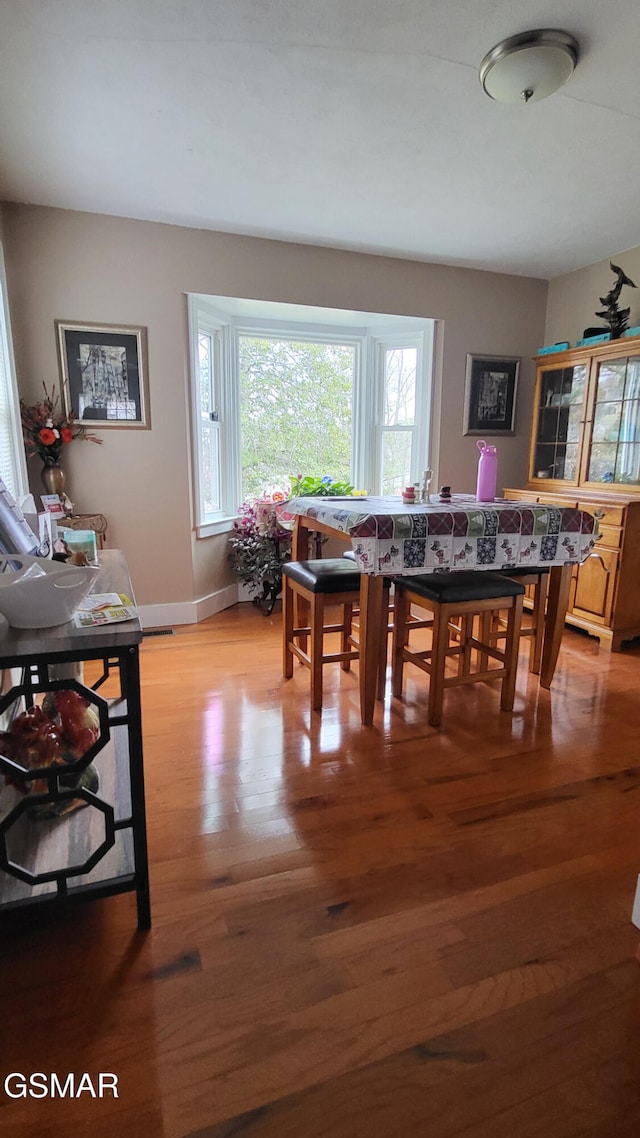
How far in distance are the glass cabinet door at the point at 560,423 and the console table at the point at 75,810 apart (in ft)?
10.8

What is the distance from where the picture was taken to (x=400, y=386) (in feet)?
14.0

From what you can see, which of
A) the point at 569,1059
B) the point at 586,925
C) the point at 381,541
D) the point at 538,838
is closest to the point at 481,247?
the point at 381,541

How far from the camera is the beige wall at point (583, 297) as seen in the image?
346cm

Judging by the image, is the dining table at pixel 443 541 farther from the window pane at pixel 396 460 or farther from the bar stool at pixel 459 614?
the window pane at pixel 396 460

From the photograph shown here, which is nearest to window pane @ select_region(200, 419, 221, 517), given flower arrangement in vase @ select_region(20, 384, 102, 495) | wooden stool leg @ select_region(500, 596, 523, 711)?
flower arrangement in vase @ select_region(20, 384, 102, 495)

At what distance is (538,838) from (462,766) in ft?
1.31

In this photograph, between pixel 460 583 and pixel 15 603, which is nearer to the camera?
pixel 15 603

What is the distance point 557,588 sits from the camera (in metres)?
2.48

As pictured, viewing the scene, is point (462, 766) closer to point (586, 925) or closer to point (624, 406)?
point (586, 925)

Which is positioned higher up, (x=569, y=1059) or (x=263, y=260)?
(x=263, y=260)

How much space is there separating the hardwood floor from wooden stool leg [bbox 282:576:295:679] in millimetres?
631

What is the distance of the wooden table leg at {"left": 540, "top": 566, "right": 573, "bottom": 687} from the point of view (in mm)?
2462

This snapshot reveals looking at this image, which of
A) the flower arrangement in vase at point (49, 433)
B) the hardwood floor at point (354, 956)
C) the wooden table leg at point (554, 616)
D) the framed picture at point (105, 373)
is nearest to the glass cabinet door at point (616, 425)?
the wooden table leg at point (554, 616)

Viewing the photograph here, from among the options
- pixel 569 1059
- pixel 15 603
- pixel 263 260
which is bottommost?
pixel 569 1059
